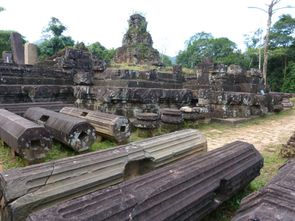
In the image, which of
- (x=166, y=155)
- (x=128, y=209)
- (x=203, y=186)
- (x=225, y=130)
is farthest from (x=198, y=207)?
(x=225, y=130)

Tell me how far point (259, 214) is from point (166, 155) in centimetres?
165

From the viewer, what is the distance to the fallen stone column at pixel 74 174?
6.05 feet

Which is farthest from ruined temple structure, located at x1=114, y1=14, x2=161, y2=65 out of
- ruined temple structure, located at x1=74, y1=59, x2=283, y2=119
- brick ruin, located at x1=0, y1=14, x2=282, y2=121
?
brick ruin, located at x1=0, y1=14, x2=282, y2=121

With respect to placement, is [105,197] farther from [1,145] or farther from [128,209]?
[1,145]

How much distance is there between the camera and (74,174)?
2.19 m

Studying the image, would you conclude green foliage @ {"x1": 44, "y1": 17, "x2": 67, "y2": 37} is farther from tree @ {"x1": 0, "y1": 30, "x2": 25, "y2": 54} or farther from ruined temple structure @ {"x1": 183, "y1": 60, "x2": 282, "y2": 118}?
ruined temple structure @ {"x1": 183, "y1": 60, "x2": 282, "y2": 118}

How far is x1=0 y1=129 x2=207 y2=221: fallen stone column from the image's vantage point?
1845 mm

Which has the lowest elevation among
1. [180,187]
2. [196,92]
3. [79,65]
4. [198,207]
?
[198,207]

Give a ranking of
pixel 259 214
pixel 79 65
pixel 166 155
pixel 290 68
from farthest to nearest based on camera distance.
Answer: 1. pixel 290 68
2. pixel 79 65
3. pixel 166 155
4. pixel 259 214

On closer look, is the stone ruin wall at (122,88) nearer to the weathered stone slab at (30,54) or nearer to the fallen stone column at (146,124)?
the fallen stone column at (146,124)

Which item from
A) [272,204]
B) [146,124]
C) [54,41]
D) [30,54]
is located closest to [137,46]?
[54,41]

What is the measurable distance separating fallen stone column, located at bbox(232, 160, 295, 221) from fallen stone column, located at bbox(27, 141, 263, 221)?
49cm

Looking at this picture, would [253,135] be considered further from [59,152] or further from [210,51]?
[210,51]

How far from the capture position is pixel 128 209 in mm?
1614
